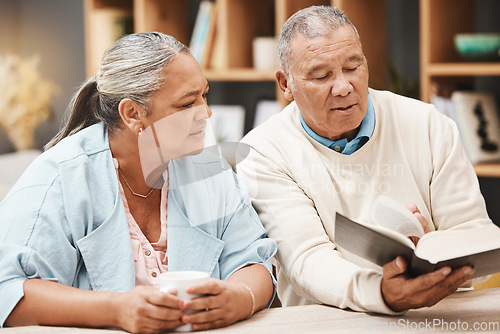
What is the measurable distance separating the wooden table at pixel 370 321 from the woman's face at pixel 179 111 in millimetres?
419

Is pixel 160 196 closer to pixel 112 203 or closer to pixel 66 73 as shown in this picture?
pixel 112 203

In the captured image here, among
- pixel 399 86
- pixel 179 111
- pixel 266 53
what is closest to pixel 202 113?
pixel 179 111

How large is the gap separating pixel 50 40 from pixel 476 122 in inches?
127

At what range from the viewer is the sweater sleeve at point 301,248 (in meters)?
1.44

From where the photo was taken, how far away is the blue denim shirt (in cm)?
138

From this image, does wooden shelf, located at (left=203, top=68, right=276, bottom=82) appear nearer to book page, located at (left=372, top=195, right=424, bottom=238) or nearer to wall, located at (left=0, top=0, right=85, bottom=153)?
wall, located at (left=0, top=0, right=85, bottom=153)

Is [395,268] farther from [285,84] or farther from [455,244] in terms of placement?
[285,84]

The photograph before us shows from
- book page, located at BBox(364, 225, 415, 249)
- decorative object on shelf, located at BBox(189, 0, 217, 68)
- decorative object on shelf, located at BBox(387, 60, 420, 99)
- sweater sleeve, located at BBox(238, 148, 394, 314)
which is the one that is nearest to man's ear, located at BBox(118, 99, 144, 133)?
sweater sleeve, located at BBox(238, 148, 394, 314)

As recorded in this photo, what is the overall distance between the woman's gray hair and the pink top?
568 millimetres

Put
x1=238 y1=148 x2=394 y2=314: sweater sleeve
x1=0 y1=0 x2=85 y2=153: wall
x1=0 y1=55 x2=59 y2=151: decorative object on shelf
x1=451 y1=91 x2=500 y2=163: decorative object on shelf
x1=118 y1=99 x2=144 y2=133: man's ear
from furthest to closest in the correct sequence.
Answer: x1=0 y1=0 x2=85 y2=153: wall → x1=0 y1=55 x2=59 y2=151: decorative object on shelf → x1=451 y1=91 x2=500 y2=163: decorative object on shelf → x1=118 y1=99 x2=144 y2=133: man's ear → x1=238 y1=148 x2=394 y2=314: sweater sleeve

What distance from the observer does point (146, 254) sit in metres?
1.55

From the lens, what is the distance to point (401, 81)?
2912mm

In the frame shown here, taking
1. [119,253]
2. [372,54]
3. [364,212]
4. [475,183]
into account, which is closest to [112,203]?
[119,253]

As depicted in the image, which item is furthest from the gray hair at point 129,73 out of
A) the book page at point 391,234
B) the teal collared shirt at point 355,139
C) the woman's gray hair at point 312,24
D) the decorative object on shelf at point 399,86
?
the decorative object on shelf at point 399,86
